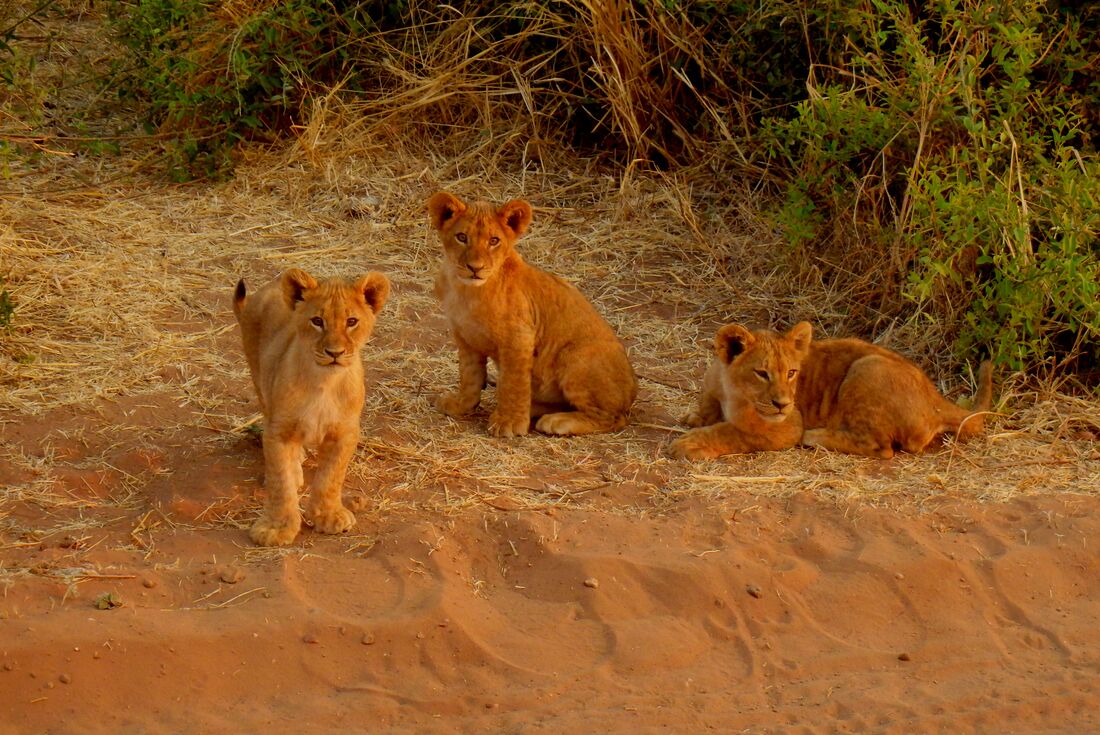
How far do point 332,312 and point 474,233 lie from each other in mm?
1480

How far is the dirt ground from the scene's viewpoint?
5000mm

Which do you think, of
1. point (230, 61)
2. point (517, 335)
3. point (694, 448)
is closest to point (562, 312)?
point (517, 335)

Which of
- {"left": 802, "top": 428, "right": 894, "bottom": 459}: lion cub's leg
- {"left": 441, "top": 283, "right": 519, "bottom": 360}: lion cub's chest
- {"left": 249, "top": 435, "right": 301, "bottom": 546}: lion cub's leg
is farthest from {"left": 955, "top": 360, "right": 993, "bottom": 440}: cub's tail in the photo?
{"left": 249, "top": 435, "right": 301, "bottom": 546}: lion cub's leg

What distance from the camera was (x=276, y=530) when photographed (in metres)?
5.72

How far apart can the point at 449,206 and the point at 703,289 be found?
253 cm

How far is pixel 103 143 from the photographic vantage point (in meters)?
10.3

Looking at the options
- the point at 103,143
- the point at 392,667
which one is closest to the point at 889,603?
the point at 392,667

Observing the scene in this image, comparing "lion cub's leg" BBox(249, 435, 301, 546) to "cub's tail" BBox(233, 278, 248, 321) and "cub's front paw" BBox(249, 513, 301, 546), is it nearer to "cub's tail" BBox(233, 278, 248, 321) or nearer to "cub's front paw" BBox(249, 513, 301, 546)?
"cub's front paw" BBox(249, 513, 301, 546)

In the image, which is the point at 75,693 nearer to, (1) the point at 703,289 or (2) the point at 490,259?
(2) the point at 490,259

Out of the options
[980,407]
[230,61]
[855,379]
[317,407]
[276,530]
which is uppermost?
[230,61]

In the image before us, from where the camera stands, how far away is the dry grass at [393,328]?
6449 mm

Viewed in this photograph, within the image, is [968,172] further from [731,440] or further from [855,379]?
[731,440]

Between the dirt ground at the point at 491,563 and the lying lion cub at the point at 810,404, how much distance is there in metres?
0.12

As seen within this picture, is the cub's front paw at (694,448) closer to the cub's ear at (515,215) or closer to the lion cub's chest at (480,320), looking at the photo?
the lion cub's chest at (480,320)
